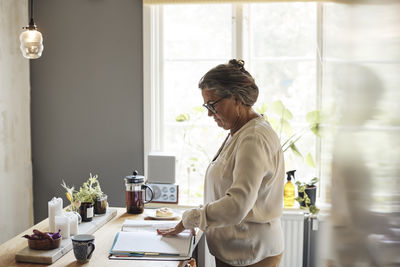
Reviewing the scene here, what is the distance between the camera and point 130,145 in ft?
11.4

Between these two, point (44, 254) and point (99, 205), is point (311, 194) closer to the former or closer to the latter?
point (99, 205)

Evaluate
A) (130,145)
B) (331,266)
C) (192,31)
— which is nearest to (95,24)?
(192,31)

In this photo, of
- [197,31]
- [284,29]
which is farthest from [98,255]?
[284,29]

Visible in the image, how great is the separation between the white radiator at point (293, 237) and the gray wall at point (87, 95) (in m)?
1.18

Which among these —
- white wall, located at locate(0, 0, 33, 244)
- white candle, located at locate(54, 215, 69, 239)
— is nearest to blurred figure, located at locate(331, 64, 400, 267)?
white candle, located at locate(54, 215, 69, 239)

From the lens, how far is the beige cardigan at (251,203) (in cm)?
161

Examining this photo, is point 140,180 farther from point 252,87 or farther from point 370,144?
point 370,144

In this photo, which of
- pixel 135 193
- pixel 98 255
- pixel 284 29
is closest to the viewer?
pixel 98 255

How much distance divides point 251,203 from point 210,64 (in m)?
2.04

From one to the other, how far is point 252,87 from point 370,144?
1575 millimetres

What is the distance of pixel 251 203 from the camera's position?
158cm

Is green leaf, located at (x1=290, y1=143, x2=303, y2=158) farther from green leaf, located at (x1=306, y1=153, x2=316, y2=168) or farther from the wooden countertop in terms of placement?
the wooden countertop

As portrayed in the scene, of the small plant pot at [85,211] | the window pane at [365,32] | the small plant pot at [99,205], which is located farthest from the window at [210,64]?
the window pane at [365,32]

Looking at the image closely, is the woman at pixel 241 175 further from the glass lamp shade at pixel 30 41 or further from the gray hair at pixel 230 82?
the glass lamp shade at pixel 30 41
